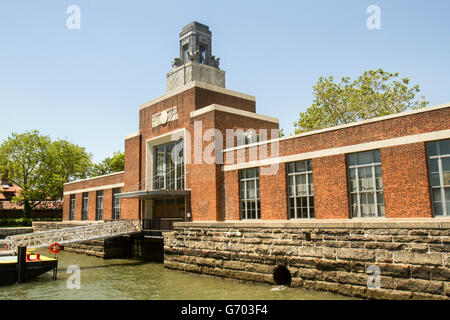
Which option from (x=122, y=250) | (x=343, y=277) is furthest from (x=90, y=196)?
(x=343, y=277)

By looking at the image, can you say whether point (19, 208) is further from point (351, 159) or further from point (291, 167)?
point (351, 159)

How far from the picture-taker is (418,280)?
11398mm

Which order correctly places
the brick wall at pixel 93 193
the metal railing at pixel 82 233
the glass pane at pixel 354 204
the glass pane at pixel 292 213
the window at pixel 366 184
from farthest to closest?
the brick wall at pixel 93 193 → the metal railing at pixel 82 233 → the glass pane at pixel 292 213 → the glass pane at pixel 354 204 → the window at pixel 366 184

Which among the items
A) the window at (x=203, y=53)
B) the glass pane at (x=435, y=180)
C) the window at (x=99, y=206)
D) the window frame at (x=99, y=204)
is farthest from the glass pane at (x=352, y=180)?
the window at (x=99, y=206)

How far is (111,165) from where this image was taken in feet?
183

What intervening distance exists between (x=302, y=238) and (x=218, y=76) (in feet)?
51.6

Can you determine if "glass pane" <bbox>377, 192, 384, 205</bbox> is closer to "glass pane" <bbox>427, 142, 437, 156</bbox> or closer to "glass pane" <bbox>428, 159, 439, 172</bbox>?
"glass pane" <bbox>428, 159, 439, 172</bbox>

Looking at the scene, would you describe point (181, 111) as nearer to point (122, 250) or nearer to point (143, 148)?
point (143, 148)

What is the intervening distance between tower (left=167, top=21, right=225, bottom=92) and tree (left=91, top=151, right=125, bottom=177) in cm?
3040

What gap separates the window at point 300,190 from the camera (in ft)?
54.7

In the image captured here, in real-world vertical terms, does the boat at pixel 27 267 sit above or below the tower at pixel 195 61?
below

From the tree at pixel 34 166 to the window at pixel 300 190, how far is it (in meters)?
39.1

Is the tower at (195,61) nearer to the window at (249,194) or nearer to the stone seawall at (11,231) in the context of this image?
the window at (249,194)
